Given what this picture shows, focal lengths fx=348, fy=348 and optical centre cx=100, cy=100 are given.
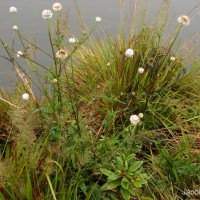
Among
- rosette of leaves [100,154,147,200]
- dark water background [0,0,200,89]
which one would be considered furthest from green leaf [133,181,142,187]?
dark water background [0,0,200,89]

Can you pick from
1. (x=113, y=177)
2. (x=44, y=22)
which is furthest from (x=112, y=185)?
(x=44, y=22)

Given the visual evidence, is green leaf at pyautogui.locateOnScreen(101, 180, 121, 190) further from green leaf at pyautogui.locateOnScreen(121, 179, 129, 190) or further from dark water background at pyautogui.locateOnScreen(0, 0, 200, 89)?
dark water background at pyautogui.locateOnScreen(0, 0, 200, 89)

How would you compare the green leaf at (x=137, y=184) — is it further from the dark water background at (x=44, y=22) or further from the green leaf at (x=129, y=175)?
the dark water background at (x=44, y=22)

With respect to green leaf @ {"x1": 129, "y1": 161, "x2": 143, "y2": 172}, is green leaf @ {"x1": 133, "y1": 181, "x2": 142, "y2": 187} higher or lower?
lower

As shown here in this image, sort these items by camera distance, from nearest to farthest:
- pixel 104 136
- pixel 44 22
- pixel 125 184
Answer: pixel 125 184, pixel 104 136, pixel 44 22

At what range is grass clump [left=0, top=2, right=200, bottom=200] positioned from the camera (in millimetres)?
1462

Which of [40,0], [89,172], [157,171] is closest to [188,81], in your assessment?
[157,171]

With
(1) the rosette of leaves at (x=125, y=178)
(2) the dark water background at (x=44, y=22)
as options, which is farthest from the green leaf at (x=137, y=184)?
Result: (2) the dark water background at (x=44, y=22)

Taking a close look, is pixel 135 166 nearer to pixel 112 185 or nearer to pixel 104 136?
pixel 112 185

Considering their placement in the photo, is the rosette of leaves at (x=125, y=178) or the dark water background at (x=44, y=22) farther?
the dark water background at (x=44, y=22)

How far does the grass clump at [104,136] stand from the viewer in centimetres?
146

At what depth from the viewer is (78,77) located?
2619 mm

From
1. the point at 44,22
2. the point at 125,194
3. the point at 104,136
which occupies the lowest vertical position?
the point at 125,194

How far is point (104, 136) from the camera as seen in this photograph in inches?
69.2
